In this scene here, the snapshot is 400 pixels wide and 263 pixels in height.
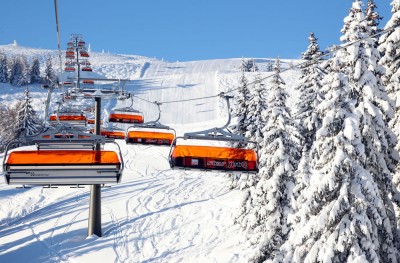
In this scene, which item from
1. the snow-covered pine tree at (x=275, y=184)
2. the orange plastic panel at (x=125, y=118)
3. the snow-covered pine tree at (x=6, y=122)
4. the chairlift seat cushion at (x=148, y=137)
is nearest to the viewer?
the snow-covered pine tree at (x=275, y=184)

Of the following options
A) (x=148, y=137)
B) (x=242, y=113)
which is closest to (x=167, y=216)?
(x=148, y=137)

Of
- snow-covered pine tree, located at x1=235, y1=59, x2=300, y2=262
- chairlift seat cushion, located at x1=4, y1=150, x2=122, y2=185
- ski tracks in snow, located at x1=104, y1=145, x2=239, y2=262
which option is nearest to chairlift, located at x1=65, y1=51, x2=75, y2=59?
ski tracks in snow, located at x1=104, y1=145, x2=239, y2=262

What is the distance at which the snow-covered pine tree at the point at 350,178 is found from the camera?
50.9 feet

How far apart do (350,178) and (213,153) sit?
5.75 m

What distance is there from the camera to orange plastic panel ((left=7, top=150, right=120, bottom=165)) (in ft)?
36.6

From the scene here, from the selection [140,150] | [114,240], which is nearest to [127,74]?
[140,150]

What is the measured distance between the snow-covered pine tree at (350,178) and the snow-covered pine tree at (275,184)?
4.60 metres

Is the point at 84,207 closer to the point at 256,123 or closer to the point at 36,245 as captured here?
the point at 36,245

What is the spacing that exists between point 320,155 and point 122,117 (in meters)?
15.0

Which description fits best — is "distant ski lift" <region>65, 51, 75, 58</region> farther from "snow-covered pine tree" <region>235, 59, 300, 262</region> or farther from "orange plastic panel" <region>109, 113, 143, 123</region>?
"snow-covered pine tree" <region>235, 59, 300, 262</region>

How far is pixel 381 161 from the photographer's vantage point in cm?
A: 1681

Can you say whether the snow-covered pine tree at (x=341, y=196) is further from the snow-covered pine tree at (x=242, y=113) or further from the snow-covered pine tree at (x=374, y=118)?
the snow-covered pine tree at (x=242, y=113)

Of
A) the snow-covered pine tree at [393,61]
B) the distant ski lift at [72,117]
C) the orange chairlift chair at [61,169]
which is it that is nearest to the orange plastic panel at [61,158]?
the orange chairlift chair at [61,169]

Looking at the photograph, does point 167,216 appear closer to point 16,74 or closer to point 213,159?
point 213,159
